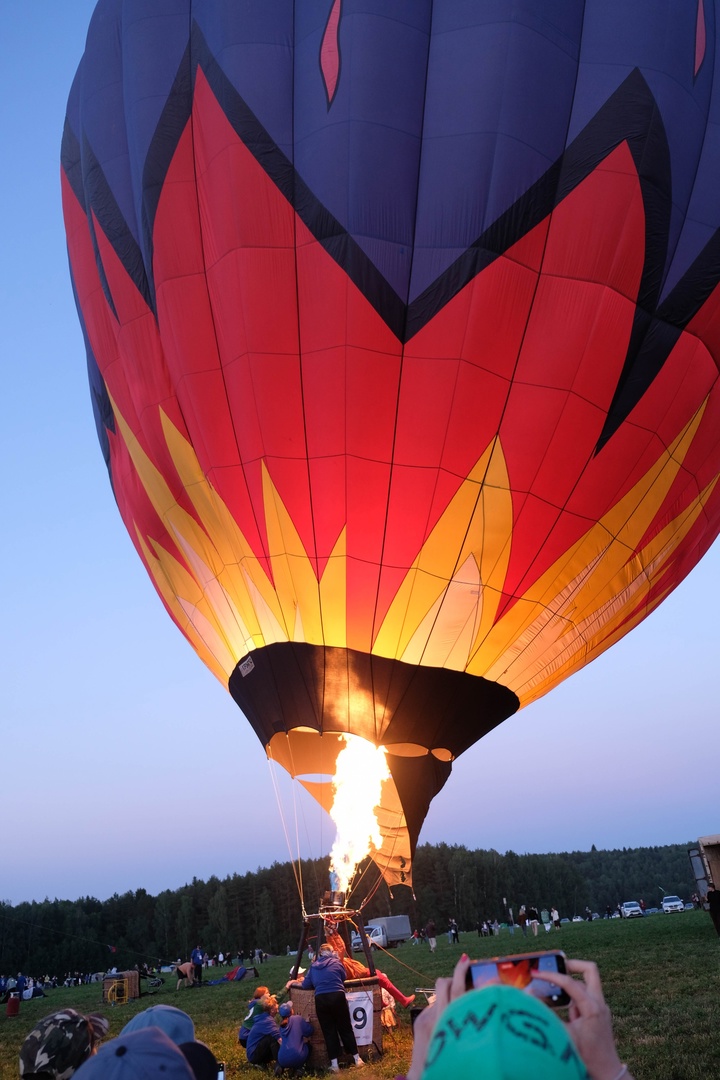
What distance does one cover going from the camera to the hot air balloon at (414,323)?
18.3 ft

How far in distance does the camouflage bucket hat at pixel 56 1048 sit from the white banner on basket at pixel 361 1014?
13.0 feet

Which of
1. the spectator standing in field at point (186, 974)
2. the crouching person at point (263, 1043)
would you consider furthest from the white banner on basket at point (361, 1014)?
the spectator standing in field at point (186, 974)

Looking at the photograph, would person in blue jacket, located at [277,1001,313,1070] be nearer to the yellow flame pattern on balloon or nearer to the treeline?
the yellow flame pattern on balloon

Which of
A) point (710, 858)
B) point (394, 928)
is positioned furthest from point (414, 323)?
point (394, 928)

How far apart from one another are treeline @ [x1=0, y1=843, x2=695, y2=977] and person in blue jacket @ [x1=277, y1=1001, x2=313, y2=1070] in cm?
4578

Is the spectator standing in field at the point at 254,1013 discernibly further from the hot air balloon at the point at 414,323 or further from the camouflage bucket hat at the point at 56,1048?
the camouflage bucket hat at the point at 56,1048

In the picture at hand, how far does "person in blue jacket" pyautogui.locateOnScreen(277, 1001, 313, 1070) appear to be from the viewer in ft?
16.6

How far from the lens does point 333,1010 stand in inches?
200

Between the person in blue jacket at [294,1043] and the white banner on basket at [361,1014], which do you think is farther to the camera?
the white banner on basket at [361,1014]

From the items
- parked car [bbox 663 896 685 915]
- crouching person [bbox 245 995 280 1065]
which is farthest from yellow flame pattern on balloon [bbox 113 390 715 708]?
parked car [bbox 663 896 685 915]

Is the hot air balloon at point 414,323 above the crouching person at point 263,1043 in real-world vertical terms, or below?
above

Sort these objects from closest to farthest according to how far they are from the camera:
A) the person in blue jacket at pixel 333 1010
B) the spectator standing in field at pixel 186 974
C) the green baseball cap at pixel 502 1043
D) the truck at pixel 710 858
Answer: the green baseball cap at pixel 502 1043, the person in blue jacket at pixel 333 1010, the truck at pixel 710 858, the spectator standing in field at pixel 186 974

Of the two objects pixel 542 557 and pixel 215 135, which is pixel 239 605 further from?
pixel 215 135

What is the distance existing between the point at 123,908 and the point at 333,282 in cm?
6450
